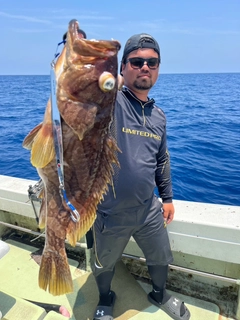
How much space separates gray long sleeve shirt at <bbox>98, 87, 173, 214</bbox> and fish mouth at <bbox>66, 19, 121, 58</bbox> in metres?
0.81

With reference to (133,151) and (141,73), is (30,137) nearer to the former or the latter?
(133,151)

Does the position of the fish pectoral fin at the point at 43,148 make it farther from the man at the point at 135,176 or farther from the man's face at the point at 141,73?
the man's face at the point at 141,73

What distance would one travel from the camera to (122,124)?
2574mm

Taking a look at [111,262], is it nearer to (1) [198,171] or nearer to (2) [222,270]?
(2) [222,270]

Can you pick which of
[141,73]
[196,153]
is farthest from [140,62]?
[196,153]

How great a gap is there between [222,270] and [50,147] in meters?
2.62

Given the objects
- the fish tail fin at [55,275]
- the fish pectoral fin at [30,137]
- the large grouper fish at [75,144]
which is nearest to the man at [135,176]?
the large grouper fish at [75,144]

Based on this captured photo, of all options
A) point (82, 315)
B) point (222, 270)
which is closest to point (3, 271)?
point (82, 315)

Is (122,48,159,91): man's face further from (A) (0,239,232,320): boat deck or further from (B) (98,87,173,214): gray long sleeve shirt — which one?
(A) (0,239,232,320): boat deck

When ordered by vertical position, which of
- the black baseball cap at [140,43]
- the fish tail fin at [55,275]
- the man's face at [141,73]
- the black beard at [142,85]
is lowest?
the fish tail fin at [55,275]

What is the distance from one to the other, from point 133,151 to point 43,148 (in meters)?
1.05

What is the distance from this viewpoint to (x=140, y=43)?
263 centimetres

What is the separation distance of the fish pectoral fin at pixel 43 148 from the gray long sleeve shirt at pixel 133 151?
812 mm

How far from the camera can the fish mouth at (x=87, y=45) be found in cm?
164
